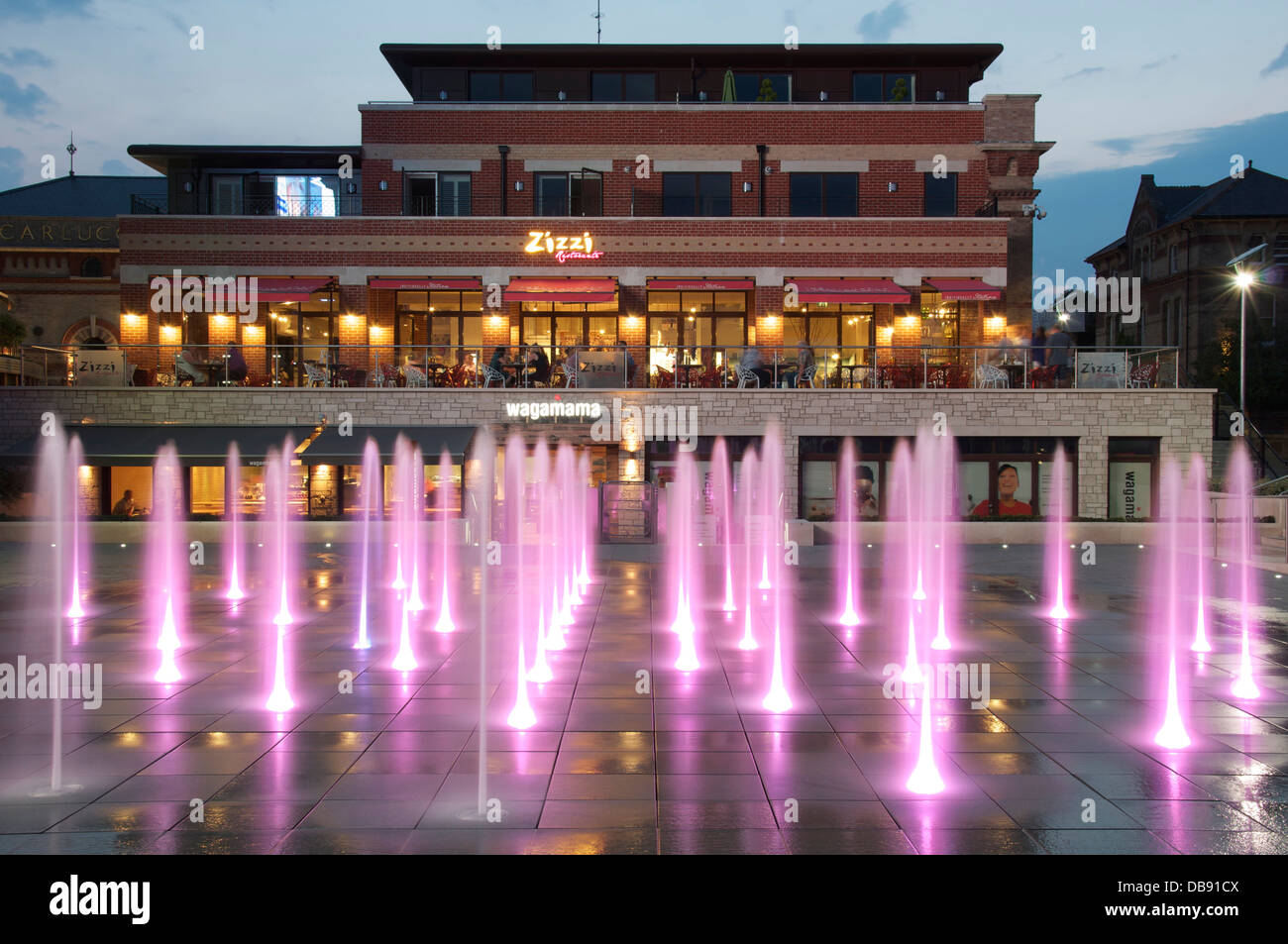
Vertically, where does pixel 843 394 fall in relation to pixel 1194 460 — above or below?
above

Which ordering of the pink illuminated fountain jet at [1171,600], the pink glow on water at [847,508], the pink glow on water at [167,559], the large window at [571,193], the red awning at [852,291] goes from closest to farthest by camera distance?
the pink illuminated fountain jet at [1171,600], the pink glow on water at [167,559], the pink glow on water at [847,508], the red awning at [852,291], the large window at [571,193]

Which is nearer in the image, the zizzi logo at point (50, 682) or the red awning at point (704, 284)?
the zizzi logo at point (50, 682)

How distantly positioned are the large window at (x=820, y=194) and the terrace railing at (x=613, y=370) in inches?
214

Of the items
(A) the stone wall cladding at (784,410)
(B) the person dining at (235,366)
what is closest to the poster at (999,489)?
(A) the stone wall cladding at (784,410)

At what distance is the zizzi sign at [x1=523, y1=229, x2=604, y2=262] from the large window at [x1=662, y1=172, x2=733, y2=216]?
301 centimetres

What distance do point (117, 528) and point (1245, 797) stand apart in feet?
86.8

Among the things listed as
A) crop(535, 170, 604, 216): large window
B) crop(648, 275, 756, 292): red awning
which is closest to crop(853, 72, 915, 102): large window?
crop(648, 275, 756, 292): red awning

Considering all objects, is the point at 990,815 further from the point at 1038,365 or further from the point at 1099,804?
the point at 1038,365

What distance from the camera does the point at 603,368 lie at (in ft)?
92.5

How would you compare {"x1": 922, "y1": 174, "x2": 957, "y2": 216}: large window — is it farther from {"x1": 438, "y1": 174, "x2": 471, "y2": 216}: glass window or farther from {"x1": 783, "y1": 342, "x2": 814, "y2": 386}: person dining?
{"x1": 438, "y1": 174, "x2": 471, "y2": 216}: glass window

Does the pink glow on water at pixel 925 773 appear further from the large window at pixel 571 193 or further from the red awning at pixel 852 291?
the large window at pixel 571 193

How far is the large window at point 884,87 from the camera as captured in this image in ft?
106

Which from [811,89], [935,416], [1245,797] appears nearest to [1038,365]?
Answer: [935,416]
